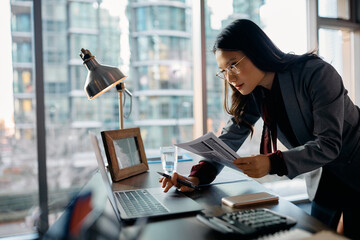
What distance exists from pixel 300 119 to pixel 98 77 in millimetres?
894

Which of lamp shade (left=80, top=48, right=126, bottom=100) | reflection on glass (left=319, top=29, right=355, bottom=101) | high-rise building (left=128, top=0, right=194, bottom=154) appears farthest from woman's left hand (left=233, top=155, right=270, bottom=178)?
reflection on glass (left=319, top=29, right=355, bottom=101)

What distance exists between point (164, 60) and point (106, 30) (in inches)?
22.8

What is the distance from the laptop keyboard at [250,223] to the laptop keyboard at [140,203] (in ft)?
0.49

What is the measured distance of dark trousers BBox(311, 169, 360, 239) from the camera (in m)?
1.11

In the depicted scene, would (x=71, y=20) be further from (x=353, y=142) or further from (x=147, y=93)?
(x=353, y=142)

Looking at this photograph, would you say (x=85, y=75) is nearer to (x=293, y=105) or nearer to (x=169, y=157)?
(x=169, y=157)

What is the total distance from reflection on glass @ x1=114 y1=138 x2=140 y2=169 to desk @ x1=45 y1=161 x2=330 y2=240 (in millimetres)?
115

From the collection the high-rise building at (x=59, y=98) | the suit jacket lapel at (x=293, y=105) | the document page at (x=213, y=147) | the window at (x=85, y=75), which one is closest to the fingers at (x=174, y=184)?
the document page at (x=213, y=147)

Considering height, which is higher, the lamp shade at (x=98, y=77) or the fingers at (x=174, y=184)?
the lamp shade at (x=98, y=77)

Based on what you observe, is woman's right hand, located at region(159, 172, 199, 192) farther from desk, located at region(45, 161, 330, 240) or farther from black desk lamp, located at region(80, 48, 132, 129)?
black desk lamp, located at region(80, 48, 132, 129)

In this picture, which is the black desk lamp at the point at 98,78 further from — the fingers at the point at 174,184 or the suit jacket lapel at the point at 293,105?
the suit jacket lapel at the point at 293,105

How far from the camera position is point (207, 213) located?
799 millimetres

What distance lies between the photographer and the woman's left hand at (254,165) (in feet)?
3.13

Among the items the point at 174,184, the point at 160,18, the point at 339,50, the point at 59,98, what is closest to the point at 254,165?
the point at 174,184
